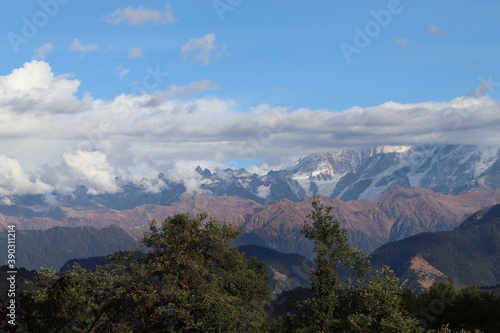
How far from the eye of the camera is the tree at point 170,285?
248ft

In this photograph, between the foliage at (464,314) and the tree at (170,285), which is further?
the foliage at (464,314)

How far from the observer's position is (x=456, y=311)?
4151 inches

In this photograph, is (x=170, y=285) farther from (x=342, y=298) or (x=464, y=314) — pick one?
(x=464, y=314)

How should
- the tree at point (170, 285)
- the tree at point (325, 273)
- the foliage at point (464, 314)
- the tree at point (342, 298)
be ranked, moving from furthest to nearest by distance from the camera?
the foliage at point (464, 314) → the tree at point (325, 273) → the tree at point (342, 298) → the tree at point (170, 285)

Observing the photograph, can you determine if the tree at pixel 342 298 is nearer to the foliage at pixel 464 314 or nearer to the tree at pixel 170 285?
the tree at pixel 170 285

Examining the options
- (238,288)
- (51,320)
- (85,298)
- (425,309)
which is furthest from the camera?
(238,288)

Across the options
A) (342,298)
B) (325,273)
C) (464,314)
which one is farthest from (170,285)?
(464,314)

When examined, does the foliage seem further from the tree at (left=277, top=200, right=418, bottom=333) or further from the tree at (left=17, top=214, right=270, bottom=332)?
the tree at (left=17, top=214, right=270, bottom=332)

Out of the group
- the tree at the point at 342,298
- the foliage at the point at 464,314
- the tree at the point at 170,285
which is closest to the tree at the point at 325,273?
the tree at the point at 342,298

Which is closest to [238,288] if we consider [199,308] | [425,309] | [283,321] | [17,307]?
[283,321]

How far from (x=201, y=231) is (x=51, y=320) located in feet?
191

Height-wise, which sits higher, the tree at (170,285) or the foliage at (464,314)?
the tree at (170,285)

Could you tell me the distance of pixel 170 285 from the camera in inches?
3150

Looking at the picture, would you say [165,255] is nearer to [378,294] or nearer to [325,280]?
[325,280]
